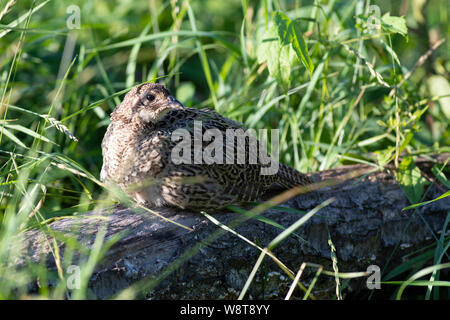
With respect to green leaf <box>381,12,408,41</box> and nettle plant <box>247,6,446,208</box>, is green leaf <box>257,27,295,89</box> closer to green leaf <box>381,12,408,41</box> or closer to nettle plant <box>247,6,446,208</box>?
nettle plant <box>247,6,446,208</box>

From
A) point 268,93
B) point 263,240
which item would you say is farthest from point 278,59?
point 263,240

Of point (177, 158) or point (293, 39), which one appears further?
point (293, 39)

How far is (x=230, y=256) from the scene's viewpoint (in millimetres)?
2600

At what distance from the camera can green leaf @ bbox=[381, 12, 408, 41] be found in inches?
123

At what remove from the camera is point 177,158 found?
281cm

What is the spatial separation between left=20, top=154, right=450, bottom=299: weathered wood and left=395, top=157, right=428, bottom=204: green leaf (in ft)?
0.17

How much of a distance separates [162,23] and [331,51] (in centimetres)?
246

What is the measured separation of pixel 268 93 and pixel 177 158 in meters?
1.20

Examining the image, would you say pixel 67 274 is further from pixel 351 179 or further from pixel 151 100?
pixel 351 179

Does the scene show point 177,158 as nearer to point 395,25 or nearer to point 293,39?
point 293,39

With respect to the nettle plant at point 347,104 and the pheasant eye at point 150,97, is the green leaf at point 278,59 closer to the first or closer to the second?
the nettle plant at point 347,104

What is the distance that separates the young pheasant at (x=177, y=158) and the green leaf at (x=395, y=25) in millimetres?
998

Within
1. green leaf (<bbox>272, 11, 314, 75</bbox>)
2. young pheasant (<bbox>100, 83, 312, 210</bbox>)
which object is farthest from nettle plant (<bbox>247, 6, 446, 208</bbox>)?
young pheasant (<bbox>100, 83, 312, 210</bbox>)
